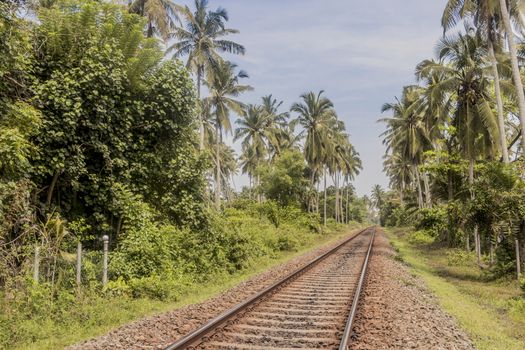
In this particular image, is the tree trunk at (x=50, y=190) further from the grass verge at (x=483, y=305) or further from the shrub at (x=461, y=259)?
the shrub at (x=461, y=259)

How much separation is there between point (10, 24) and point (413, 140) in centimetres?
3547

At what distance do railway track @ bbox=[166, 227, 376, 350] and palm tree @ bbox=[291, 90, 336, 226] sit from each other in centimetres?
3407

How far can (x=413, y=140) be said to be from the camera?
38469mm

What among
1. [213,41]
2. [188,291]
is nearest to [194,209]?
[188,291]

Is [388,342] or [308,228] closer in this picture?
[388,342]

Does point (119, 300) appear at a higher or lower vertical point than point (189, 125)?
lower

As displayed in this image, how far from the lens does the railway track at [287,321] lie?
5.98 m

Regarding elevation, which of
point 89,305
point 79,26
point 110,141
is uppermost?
point 79,26

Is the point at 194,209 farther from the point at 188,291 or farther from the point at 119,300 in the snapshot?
the point at 119,300

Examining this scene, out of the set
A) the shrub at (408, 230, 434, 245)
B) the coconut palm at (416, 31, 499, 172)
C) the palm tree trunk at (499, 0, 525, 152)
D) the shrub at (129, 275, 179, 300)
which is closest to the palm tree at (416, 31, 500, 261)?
the coconut palm at (416, 31, 499, 172)

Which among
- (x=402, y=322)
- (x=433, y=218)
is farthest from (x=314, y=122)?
(x=402, y=322)

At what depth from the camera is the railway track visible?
5.98 meters

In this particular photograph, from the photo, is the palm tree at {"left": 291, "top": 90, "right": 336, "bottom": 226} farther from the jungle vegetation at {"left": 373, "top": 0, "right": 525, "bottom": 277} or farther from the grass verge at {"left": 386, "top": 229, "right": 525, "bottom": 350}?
the grass verge at {"left": 386, "top": 229, "right": 525, "bottom": 350}

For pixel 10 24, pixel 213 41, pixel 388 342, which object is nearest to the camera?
pixel 388 342
